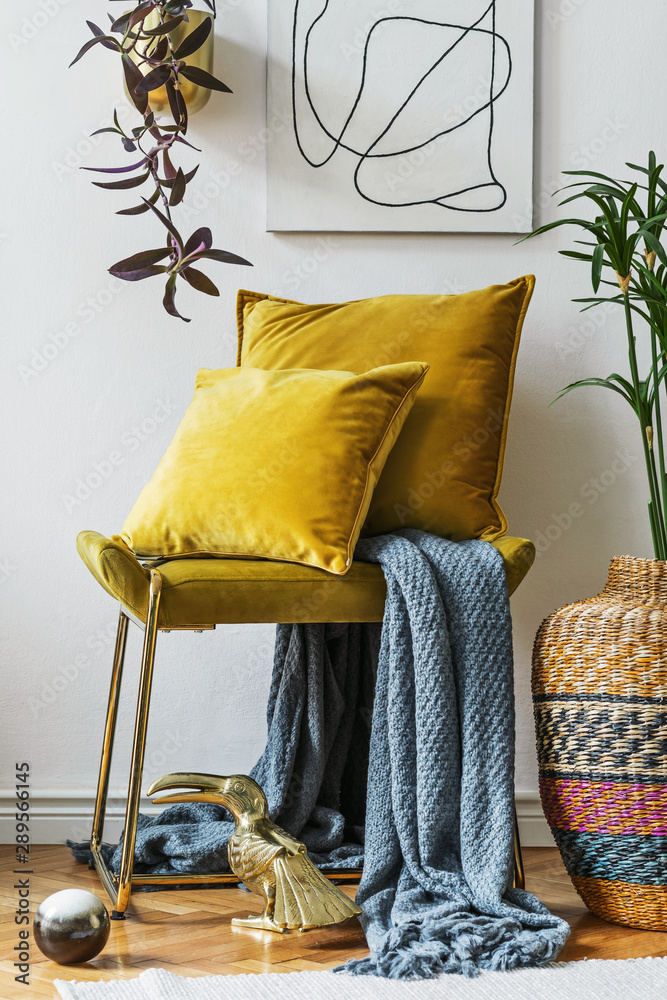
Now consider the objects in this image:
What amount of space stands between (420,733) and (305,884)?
0.84ft

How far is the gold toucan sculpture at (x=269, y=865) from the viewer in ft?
4.25

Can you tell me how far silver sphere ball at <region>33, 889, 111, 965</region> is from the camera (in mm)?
1151

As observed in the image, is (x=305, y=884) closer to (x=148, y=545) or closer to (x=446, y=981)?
(x=446, y=981)

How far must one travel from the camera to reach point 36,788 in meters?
1.85

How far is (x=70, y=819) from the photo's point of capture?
6.03 feet

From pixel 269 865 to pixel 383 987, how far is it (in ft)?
0.83

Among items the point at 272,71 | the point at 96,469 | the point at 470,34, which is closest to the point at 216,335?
the point at 96,469

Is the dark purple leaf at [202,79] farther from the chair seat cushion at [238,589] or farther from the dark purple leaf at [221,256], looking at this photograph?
the chair seat cushion at [238,589]

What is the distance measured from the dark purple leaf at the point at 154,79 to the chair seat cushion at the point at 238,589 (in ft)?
2.50
